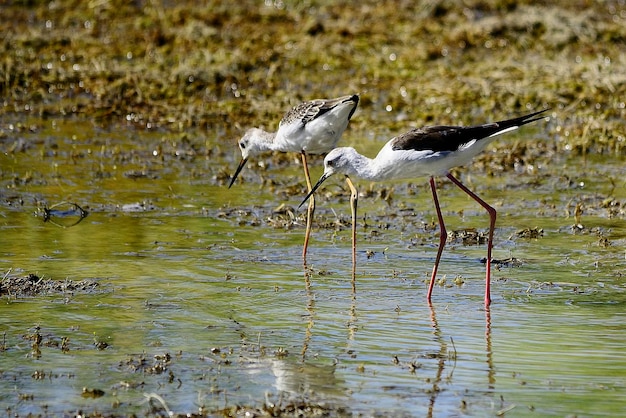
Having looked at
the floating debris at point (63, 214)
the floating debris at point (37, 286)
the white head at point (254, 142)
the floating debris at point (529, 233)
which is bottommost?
the floating debris at point (37, 286)

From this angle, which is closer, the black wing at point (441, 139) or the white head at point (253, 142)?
the black wing at point (441, 139)

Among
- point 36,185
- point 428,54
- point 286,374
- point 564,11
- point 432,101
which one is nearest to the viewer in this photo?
point 286,374

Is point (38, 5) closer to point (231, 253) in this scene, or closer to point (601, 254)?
point (231, 253)

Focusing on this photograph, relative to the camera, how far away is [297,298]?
6961 millimetres

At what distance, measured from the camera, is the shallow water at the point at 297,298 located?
5.23 m

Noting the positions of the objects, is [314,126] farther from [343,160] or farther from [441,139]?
[441,139]

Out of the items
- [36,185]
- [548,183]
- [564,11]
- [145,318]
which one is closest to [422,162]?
[145,318]

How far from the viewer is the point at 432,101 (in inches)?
538

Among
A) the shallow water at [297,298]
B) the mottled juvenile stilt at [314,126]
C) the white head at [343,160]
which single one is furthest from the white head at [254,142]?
the white head at [343,160]

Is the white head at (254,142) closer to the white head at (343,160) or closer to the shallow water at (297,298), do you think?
the shallow water at (297,298)

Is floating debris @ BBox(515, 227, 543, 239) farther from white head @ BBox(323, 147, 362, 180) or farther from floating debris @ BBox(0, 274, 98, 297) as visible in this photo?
floating debris @ BBox(0, 274, 98, 297)

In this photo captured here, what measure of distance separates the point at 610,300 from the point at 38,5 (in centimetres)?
1371

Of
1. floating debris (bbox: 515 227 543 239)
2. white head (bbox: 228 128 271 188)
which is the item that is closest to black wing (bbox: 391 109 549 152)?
floating debris (bbox: 515 227 543 239)

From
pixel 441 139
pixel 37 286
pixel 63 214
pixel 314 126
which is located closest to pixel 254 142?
pixel 314 126
